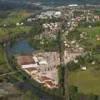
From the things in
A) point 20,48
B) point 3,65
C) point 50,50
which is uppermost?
point 3,65

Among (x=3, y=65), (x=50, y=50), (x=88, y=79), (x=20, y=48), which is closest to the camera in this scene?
(x=88, y=79)

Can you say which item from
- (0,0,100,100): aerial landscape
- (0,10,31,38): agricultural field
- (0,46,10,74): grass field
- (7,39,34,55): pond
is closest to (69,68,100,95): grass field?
(0,0,100,100): aerial landscape

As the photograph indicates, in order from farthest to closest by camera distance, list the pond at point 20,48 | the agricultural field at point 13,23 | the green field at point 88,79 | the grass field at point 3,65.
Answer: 1. the agricultural field at point 13,23
2. the pond at point 20,48
3. the grass field at point 3,65
4. the green field at point 88,79

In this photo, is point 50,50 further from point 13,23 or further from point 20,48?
point 13,23

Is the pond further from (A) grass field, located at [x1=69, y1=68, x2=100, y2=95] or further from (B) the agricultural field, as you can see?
A: (A) grass field, located at [x1=69, y1=68, x2=100, y2=95]

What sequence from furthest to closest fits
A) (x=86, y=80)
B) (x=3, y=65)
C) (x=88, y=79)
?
(x=3, y=65) → (x=88, y=79) → (x=86, y=80)

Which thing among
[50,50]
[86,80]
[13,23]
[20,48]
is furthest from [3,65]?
[13,23]

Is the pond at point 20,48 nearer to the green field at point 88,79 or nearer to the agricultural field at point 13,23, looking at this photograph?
the agricultural field at point 13,23


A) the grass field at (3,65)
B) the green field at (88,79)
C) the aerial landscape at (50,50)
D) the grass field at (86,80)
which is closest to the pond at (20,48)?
the aerial landscape at (50,50)

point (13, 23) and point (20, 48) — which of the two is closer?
point (20, 48)
